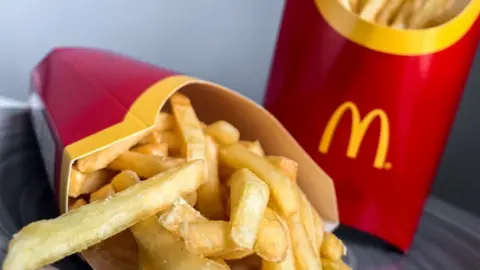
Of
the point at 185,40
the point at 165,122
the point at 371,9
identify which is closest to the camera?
the point at 165,122

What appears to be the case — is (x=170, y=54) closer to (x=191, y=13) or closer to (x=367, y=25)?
(x=191, y=13)

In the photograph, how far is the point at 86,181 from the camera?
0.75m

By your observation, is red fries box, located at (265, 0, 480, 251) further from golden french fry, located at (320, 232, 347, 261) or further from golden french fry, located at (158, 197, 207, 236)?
golden french fry, located at (158, 197, 207, 236)

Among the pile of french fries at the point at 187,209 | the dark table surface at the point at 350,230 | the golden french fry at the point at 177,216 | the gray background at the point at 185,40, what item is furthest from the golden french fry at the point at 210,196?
the gray background at the point at 185,40

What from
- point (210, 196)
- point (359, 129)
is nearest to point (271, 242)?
point (210, 196)

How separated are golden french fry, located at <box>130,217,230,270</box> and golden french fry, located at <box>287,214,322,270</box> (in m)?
0.09

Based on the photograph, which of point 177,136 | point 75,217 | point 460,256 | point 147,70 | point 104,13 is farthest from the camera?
point 104,13

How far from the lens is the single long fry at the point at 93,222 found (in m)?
0.59

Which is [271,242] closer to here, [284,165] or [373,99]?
[284,165]

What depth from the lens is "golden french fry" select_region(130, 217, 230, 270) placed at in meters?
0.59

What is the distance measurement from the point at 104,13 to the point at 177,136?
2.04 feet

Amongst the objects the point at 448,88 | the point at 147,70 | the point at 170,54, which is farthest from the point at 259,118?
the point at 170,54

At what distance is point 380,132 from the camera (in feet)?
3.21

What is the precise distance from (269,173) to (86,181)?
200 millimetres
